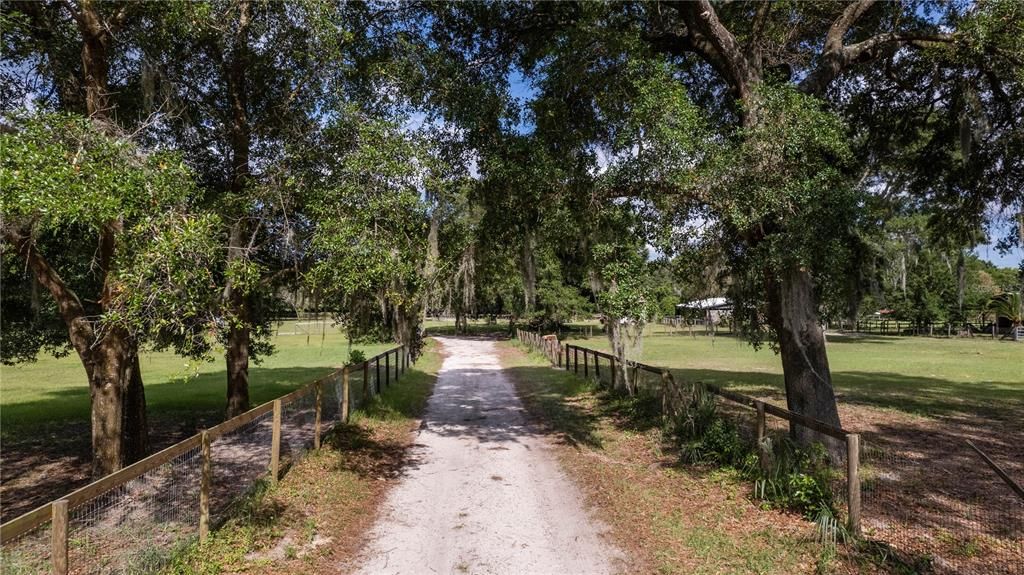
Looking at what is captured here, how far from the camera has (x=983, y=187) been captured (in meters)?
11.3

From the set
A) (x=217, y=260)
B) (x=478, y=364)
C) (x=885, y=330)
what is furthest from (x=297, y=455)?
(x=885, y=330)

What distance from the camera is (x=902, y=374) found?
69.5 ft

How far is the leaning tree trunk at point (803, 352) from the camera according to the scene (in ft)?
26.5

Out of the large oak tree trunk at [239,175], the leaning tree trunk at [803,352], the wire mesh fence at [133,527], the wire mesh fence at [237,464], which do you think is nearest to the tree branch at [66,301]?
the large oak tree trunk at [239,175]

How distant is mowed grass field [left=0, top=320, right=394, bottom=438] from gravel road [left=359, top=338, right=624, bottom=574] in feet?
8.53

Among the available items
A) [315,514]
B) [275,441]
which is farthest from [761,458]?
[275,441]

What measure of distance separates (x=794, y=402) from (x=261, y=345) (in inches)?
447

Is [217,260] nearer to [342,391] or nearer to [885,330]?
[342,391]

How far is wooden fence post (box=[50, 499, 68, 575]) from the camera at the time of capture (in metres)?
3.45

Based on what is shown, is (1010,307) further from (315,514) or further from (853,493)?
(315,514)

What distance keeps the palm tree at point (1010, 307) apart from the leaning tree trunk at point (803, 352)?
4438 centimetres

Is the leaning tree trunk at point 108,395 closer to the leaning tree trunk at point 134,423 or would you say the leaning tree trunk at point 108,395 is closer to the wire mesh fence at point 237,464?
the wire mesh fence at point 237,464

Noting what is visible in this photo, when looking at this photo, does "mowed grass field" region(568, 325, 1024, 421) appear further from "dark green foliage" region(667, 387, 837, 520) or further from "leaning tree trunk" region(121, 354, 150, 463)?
"leaning tree trunk" region(121, 354, 150, 463)

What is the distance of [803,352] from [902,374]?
16665mm
